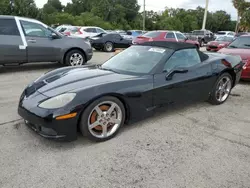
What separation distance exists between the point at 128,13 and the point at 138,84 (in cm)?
7149

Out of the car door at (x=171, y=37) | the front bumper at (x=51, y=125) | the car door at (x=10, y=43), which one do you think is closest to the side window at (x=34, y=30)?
the car door at (x=10, y=43)

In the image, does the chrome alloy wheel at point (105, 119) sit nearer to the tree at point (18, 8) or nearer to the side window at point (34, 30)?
the side window at point (34, 30)

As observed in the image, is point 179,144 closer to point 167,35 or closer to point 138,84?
point 138,84

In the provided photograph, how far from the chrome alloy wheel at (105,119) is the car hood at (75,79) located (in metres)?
0.33

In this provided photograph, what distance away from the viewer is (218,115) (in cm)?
436

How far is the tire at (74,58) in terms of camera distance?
8.11 metres

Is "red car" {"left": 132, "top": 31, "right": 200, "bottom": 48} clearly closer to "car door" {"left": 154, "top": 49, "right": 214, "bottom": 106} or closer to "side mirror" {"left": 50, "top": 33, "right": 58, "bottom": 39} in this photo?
"side mirror" {"left": 50, "top": 33, "right": 58, "bottom": 39}

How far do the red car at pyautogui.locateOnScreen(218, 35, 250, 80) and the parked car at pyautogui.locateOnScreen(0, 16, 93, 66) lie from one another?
15.5ft

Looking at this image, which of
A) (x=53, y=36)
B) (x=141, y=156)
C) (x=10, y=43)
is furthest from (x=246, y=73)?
(x=10, y=43)

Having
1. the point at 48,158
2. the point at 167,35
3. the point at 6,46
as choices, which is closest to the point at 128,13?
the point at 167,35

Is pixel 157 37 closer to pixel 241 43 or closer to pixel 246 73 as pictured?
pixel 241 43

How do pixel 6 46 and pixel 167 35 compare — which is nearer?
pixel 6 46

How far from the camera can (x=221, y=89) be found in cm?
488

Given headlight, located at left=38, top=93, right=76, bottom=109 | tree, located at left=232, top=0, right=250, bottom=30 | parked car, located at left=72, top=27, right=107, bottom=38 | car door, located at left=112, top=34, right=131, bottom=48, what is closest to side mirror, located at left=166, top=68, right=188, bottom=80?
headlight, located at left=38, top=93, right=76, bottom=109
